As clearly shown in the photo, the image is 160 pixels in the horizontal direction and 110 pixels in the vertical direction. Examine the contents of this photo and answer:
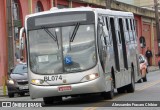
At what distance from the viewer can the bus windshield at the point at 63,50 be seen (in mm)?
16328

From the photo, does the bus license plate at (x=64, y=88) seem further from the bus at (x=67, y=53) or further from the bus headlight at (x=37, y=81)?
the bus headlight at (x=37, y=81)

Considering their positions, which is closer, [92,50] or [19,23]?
[92,50]

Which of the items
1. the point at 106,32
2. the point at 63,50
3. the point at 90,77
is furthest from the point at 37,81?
the point at 106,32

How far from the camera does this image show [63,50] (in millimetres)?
16422

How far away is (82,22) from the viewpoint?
1669 cm

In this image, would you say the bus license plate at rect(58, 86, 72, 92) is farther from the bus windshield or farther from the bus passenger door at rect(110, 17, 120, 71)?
the bus passenger door at rect(110, 17, 120, 71)

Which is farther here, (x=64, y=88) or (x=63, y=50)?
(x=63, y=50)

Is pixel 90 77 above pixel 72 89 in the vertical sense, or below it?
above

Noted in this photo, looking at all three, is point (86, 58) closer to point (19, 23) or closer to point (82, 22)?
point (82, 22)

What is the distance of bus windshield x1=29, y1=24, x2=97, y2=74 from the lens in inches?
643

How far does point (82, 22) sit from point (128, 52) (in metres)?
5.09

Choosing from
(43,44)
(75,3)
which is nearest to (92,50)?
(43,44)

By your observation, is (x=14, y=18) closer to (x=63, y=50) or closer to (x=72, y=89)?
(x=63, y=50)

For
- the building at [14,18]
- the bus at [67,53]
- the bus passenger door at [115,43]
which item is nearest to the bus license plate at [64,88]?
the bus at [67,53]
